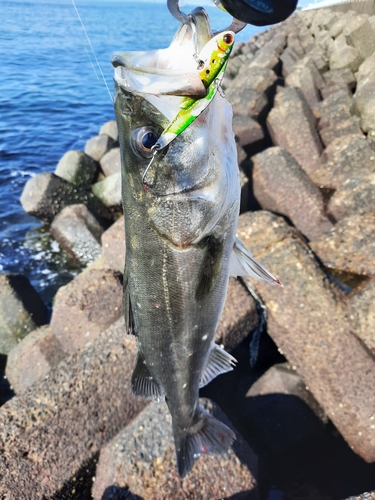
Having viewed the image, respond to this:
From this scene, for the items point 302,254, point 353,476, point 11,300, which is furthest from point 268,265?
point 11,300

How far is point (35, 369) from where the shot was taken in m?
4.35

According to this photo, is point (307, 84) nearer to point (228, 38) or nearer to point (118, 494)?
point (228, 38)

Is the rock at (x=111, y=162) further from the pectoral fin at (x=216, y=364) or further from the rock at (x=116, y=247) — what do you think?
the pectoral fin at (x=216, y=364)

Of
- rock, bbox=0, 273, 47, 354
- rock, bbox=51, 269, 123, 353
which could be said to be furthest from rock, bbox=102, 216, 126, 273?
rock, bbox=0, 273, 47, 354

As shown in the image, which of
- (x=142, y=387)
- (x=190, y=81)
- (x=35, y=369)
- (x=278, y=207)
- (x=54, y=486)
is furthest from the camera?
(x=278, y=207)

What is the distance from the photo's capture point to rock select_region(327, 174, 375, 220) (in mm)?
4699

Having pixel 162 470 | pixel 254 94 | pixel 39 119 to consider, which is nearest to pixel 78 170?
pixel 254 94

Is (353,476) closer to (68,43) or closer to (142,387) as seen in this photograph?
(142,387)

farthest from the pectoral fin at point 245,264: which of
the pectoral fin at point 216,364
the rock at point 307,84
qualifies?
the rock at point 307,84

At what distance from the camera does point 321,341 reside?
11.0 feet

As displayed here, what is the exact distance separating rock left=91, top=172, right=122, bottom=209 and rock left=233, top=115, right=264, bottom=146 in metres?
2.75

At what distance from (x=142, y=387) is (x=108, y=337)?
1.10 metres

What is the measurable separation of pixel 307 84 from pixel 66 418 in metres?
10.1

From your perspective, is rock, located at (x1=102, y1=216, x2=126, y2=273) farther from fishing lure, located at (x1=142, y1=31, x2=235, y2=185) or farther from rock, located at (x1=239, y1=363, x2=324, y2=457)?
fishing lure, located at (x1=142, y1=31, x2=235, y2=185)
